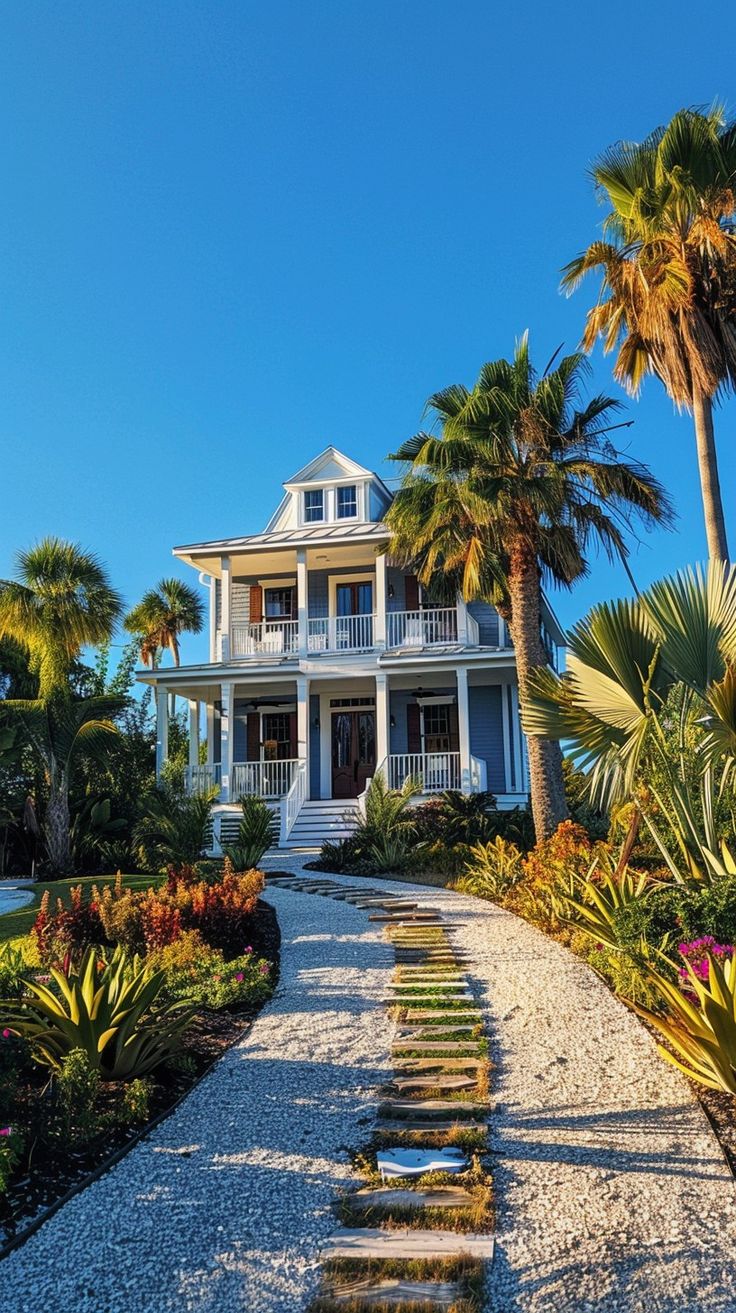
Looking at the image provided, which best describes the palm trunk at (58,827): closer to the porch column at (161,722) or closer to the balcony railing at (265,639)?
the porch column at (161,722)

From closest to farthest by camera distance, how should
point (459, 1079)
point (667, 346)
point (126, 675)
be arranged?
point (459, 1079)
point (667, 346)
point (126, 675)

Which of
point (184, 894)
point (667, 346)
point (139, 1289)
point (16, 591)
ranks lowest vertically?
point (139, 1289)

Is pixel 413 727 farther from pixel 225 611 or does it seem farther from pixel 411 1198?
pixel 411 1198

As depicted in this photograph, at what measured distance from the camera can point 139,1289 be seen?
352 cm

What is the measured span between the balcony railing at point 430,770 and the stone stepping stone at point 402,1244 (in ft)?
53.5

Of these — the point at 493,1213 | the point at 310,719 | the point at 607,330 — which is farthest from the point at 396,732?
the point at 493,1213

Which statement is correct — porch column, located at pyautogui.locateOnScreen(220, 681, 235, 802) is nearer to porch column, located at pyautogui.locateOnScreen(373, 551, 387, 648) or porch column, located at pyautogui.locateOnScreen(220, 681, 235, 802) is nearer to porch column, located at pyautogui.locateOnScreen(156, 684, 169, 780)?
porch column, located at pyautogui.locateOnScreen(156, 684, 169, 780)

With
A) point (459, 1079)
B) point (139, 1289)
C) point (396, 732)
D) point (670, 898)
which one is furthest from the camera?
point (396, 732)

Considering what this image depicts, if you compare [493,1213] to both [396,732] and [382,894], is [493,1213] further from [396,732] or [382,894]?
[396,732]

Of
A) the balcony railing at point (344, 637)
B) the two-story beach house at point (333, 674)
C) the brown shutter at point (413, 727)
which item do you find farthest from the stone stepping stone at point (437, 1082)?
the brown shutter at point (413, 727)

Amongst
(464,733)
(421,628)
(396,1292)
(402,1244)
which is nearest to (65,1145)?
(402,1244)

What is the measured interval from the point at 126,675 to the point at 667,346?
24802 mm

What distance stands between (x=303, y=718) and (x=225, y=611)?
3368 millimetres

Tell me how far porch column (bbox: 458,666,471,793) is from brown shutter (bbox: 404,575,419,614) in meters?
3.03
